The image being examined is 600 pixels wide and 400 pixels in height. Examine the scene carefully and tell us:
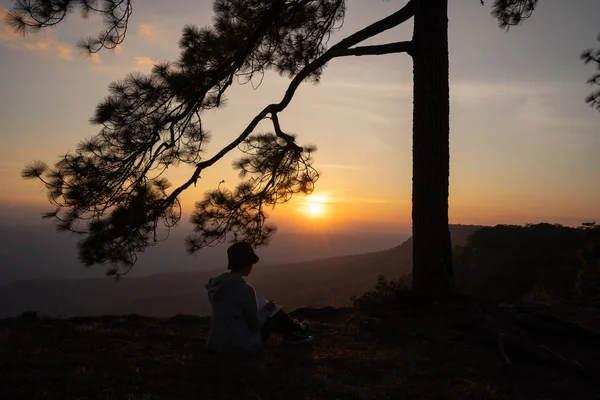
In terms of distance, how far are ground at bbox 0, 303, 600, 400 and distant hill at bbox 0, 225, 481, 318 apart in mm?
1701

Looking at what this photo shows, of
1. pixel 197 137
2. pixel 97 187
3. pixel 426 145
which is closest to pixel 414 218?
pixel 426 145

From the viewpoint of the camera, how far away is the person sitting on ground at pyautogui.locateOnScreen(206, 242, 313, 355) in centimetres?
441

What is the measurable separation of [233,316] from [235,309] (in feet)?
0.27

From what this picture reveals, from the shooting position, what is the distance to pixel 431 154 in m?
6.82

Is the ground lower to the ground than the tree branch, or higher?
lower

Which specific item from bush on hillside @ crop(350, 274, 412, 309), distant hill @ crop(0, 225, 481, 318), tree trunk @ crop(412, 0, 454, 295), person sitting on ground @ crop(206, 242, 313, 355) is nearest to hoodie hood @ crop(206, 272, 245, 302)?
person sitting on ground @ crop(206, 242, 313, 355)

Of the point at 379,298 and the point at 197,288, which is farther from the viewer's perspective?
the point at 197,288

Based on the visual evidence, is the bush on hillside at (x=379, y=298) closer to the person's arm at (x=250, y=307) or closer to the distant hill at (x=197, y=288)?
the distant hill at (x=197, y=288)

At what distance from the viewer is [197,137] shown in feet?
24.6

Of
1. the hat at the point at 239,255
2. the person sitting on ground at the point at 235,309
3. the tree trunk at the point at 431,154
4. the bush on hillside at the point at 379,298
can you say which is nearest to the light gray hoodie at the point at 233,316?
the person sitting on ground at the point at 235,309

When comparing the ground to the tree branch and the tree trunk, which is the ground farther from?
the tree branch

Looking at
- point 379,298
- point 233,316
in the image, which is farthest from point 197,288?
point 233,316

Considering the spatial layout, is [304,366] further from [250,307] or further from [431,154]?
[431,154]

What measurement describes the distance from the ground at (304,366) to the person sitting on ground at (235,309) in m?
0.15
